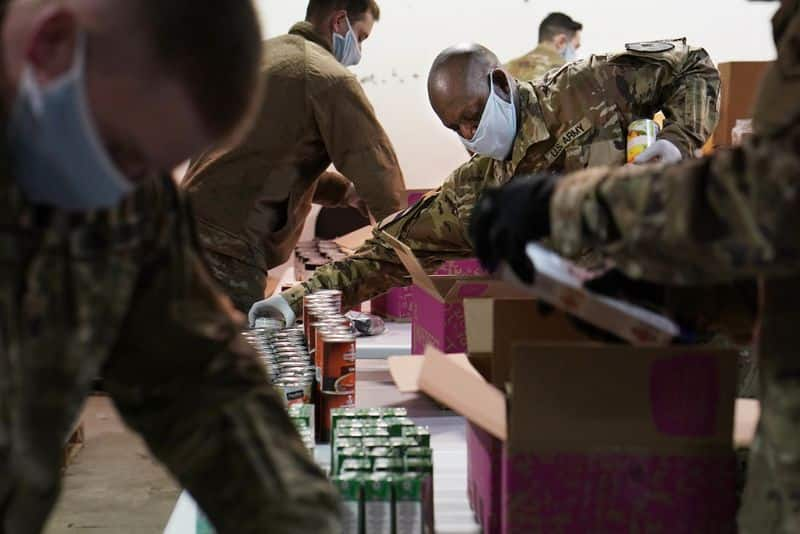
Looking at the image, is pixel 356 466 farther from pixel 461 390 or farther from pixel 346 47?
pixel 346 47

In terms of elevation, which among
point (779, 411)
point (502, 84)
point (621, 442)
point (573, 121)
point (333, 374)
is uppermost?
point (502, 84)

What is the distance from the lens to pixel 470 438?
1578mm

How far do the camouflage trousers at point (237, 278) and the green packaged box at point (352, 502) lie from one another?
1782 mm

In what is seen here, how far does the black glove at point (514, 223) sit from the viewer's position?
99 centimetres

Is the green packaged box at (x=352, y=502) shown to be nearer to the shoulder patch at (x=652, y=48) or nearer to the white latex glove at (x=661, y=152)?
the white latex glove at (x=661, y=152)

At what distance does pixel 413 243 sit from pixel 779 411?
1.93 m

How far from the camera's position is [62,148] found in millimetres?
798

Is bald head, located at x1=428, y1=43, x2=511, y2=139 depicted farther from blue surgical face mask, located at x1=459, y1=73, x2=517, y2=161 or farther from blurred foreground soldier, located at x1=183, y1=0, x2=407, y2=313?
blurred foreground soldier, located at x1=183, y1=0, x2=407, y2=313

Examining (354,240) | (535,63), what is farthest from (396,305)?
(535,63)

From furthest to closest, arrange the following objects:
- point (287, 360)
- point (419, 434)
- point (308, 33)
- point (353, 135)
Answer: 1. point (308, 33)
2. point (353, 135)
3. point (287, 360)
4. point (419, 434)

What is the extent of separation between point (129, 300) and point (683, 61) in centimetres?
214

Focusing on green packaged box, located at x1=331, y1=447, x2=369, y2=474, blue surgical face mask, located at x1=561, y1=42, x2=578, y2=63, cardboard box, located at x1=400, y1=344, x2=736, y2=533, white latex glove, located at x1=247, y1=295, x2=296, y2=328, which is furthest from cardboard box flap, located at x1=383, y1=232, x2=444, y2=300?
blue surgical face mask, located at x1=561, y1=42, x2=578, y2=63

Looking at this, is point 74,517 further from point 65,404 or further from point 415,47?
point 415,47

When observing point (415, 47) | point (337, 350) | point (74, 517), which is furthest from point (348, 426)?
point (415, 47)
